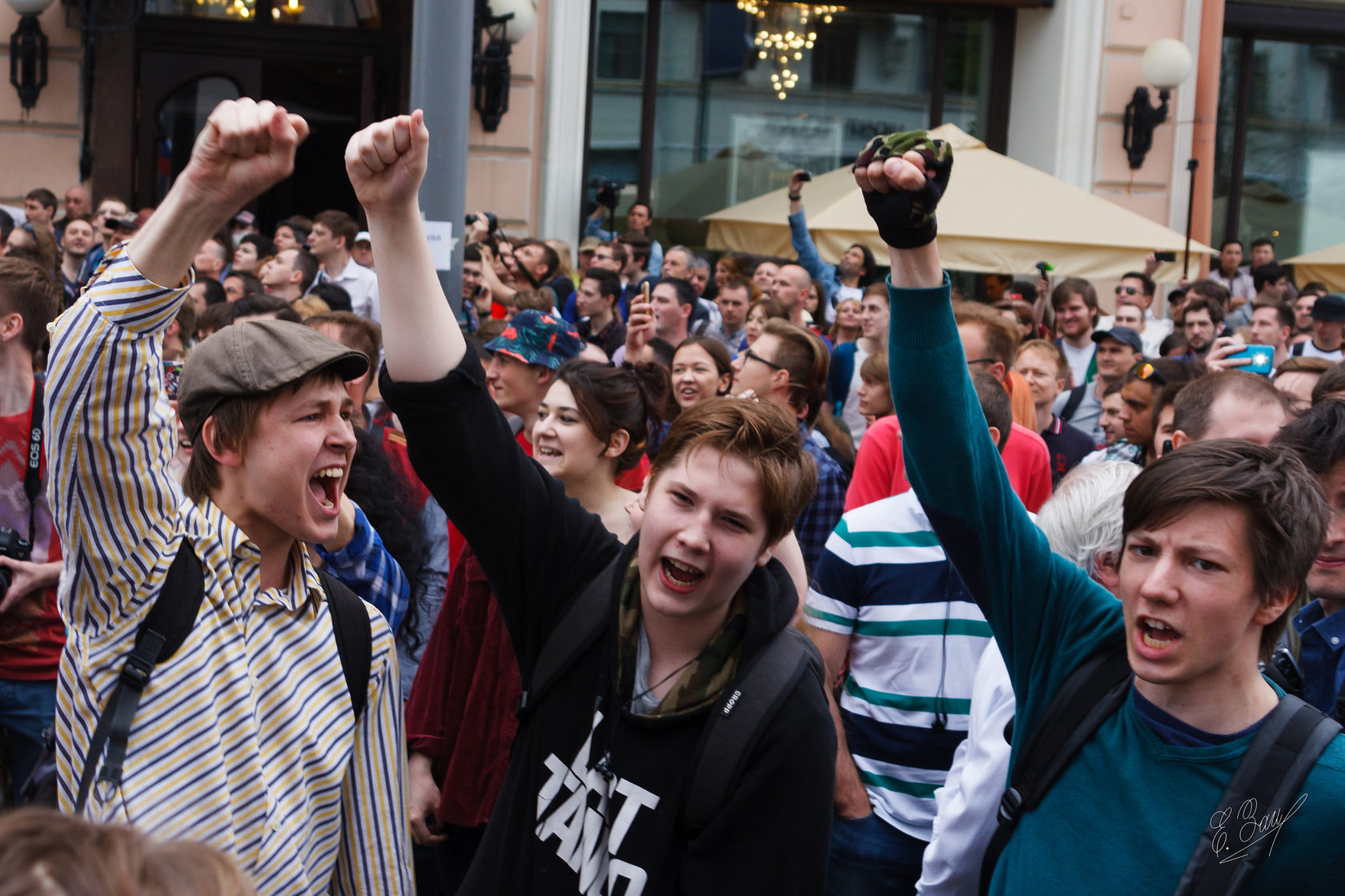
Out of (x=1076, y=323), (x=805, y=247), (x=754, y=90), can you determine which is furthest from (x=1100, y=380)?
(x=754, y=90)

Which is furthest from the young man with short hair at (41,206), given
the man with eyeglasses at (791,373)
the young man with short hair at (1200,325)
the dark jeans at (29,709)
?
the young man with short hair at (1200,325)

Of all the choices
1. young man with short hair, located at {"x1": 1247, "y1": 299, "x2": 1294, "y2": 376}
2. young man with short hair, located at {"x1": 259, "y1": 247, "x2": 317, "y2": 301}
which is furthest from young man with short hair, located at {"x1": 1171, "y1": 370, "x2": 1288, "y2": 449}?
young man with short hair, located at {"x1": 1247, "y1": 299, "x2": 1294, "y2": 376}

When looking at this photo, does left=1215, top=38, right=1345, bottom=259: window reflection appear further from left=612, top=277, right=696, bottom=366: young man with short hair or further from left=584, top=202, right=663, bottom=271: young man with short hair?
left=612, top=277, right=696, bottom=366: young man with short hair

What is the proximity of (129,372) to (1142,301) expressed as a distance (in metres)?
9.89

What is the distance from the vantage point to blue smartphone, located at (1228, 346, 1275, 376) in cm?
495

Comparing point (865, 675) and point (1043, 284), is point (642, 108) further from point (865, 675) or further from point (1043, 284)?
point (865, 675)

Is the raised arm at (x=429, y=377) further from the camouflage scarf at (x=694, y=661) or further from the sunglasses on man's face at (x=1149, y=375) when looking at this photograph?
the sunglasses on man's face at (x=1149, y=375)

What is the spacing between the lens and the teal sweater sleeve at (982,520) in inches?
80.1

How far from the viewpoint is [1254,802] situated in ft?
6.05

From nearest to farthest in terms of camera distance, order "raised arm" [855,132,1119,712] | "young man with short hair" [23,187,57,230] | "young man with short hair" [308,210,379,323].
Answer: "raised arm" [855,132,1119,712] → "young man with short hair" [308,210,379,323] → "young man with short hair" [23,187,57,230]

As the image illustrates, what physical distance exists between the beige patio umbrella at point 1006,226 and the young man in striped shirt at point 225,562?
8.75 meters

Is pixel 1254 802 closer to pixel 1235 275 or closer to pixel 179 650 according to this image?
pixel 179 650

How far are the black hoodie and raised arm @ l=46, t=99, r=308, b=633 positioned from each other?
13.4 inches

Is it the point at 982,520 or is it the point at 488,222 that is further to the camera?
the point at 488,222
